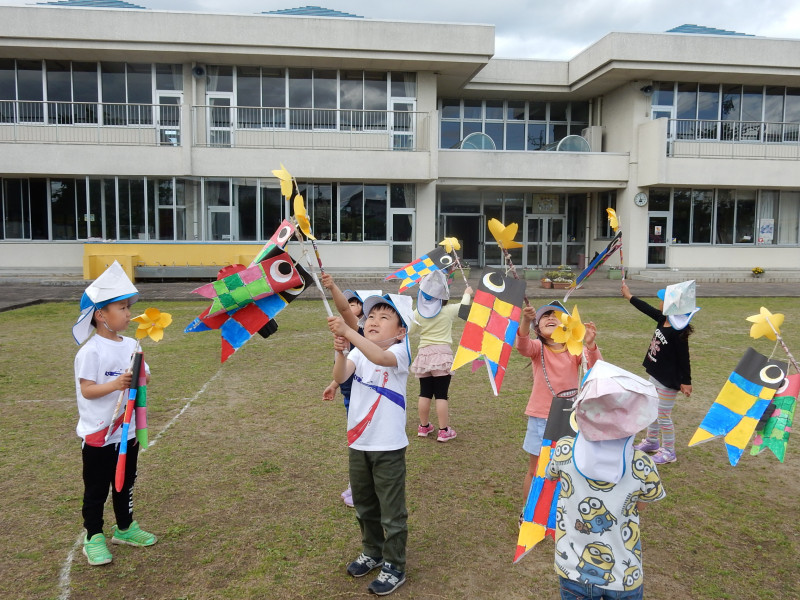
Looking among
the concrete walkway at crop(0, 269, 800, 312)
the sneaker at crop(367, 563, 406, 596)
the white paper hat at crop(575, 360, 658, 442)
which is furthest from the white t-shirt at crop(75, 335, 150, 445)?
the concrete walkway at crop(0, 269, 800, 312)

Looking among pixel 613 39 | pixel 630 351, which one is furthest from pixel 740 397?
pixel 613 39

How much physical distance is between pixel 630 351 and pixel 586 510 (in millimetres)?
8355

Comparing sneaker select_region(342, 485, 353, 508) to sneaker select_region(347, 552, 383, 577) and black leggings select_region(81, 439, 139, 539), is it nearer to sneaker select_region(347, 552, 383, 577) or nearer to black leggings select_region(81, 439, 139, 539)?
sneaker select_region(347, 552, 383, 577)

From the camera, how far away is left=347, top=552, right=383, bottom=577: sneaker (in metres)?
3.78

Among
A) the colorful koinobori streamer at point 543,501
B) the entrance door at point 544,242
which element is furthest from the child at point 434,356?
the entrance door at point 544,242

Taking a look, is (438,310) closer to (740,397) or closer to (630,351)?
(740,397)

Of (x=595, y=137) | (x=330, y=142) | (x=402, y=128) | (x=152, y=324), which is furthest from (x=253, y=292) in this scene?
(x=595, y=137)

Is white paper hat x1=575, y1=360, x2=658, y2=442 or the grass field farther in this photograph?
the grass field

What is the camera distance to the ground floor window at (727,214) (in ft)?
86.1

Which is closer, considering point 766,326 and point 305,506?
point 766,326

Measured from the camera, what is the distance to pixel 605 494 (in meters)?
2.77

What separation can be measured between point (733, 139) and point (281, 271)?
88.5 ft

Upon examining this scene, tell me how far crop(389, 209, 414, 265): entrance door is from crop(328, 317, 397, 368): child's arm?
2119cm

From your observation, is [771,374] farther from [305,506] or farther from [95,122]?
[95,122]
